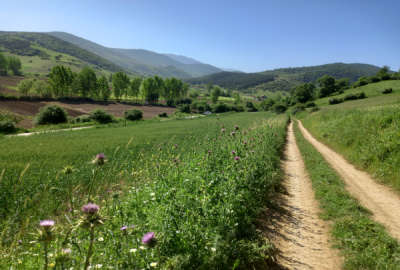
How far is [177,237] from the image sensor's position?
3.24m

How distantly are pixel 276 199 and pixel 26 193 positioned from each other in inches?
382

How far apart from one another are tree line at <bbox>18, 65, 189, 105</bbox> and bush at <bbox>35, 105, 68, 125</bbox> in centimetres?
3494

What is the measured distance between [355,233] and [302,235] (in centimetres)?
131

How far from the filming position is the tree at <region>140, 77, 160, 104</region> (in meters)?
101

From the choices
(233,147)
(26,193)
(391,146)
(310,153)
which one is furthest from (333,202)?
(26,193)

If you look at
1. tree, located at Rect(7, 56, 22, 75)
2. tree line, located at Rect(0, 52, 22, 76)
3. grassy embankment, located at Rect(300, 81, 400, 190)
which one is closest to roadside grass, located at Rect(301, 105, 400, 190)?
grassy embankment, located at Rect(300, 81, 400, 190)

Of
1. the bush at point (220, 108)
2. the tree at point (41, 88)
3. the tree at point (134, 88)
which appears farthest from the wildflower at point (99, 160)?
the bush at point (220, 108)

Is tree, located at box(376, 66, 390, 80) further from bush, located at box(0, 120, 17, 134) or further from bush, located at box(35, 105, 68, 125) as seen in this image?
bush, located at box(0, 120, 17, 134)

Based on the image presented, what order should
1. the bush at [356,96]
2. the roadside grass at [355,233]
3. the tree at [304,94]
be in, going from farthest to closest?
the tree at [304,94], the bush at [356,96], the roadside grass at [355,233]

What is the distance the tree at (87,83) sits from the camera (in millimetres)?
78000

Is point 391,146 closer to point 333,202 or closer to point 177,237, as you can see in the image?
point 333,202

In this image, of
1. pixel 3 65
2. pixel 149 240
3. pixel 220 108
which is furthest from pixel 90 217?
pixel 3 65

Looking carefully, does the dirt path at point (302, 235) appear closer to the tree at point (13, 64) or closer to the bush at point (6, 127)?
the bush at point (6, 127)

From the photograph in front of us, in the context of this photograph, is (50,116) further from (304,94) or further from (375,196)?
Answer: (304,94)
